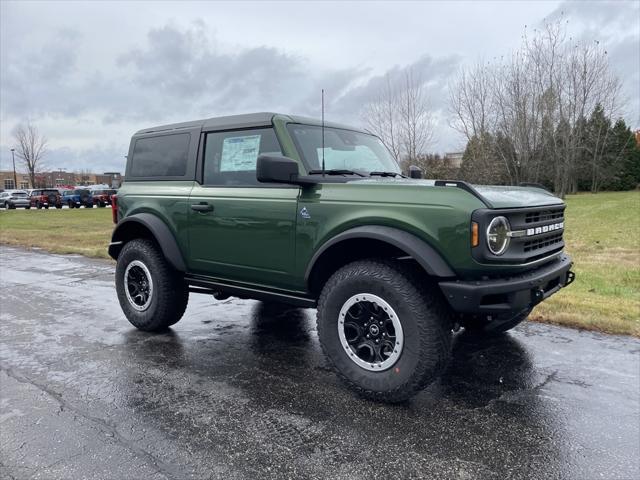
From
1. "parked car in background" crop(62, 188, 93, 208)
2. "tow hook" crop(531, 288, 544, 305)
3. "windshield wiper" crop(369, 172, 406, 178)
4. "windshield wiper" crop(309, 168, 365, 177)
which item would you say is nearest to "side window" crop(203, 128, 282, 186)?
"windshield wiper" crop(309, 168, 365, 177)

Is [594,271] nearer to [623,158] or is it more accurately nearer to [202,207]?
[202,207]

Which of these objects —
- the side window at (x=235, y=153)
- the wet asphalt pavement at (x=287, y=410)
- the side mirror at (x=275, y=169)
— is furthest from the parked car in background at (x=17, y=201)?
the side mirror at (x=275, y=169)

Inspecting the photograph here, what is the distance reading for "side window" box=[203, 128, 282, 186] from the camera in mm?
4055

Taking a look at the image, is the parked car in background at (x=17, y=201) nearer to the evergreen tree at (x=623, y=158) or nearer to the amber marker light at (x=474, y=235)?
the amber marker light at (x=474, y=235)

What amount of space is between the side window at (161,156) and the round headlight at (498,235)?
9.58 ft

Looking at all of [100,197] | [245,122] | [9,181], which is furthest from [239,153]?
[9,181]

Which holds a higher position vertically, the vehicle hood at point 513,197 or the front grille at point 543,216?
the vehicle hood at point 513,197

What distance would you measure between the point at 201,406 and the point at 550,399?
2.34m

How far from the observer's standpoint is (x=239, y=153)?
4258 mm

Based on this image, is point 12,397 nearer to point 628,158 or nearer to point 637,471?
point 637,471

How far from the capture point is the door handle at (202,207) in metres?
4.25

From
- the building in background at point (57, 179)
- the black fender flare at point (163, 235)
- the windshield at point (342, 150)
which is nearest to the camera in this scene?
the windshield at point (342, 150)

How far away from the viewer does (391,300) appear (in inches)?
125

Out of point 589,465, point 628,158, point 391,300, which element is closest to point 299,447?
point 391,300
